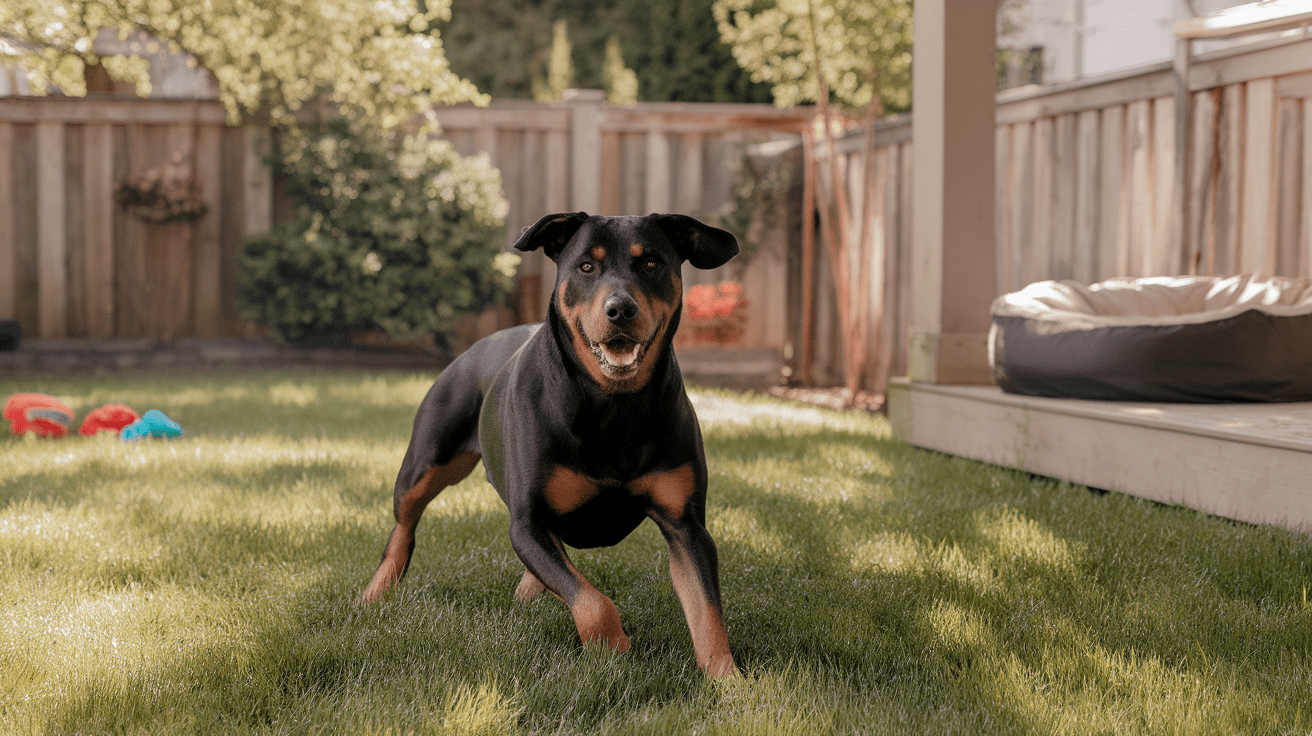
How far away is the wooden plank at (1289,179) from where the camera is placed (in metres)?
4.75

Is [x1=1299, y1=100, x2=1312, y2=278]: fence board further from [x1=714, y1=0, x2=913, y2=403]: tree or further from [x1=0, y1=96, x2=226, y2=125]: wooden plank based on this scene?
[x1=0, y1=96, x2=226, y2=125]: wooden plank

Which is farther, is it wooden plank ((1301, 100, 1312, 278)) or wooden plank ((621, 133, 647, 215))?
wooden plank ((621, 133, 647, 215))

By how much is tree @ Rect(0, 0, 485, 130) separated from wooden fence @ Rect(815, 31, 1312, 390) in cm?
430

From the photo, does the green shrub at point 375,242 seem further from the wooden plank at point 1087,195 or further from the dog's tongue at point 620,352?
the dog's tongue at point 620,352

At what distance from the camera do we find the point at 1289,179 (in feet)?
15.7

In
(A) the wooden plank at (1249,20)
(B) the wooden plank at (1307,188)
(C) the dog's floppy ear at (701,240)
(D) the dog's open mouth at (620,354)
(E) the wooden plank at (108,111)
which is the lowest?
(D) the dog's open mouth at (620,354)

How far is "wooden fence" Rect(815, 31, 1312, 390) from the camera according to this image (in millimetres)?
4777

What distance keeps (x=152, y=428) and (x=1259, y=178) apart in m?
5.72

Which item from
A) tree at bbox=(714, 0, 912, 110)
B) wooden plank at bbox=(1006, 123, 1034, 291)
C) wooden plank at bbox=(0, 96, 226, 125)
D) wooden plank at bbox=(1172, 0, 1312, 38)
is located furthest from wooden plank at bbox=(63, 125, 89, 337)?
wooden plank at bbox=(1172, 0, 1312, 38)

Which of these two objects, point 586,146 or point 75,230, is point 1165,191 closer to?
point 586,146

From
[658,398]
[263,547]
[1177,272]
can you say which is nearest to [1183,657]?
[658,398]

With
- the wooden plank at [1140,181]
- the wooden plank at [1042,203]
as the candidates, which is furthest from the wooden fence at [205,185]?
the wooden plank at [1140,181]

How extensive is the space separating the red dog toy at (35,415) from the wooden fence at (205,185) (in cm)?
370

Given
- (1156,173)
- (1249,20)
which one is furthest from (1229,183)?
(1249,20)
